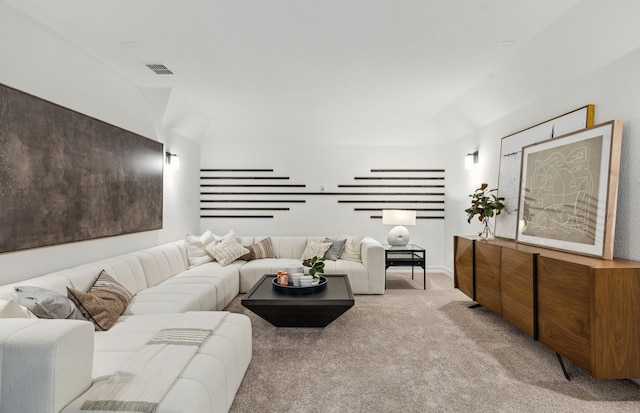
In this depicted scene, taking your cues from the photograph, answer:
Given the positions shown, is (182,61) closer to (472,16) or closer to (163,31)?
(163,31)

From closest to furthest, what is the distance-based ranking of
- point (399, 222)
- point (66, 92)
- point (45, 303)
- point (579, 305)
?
point (45, 303) < point (579, 305) < point (66, 92) < point (399, 222)

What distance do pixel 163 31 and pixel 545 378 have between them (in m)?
3.92

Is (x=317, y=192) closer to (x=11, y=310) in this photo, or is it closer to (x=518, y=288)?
(x=518, y=288)

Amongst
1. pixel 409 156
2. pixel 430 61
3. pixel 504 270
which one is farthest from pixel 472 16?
pixel 409 156

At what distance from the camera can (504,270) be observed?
10.4 ft

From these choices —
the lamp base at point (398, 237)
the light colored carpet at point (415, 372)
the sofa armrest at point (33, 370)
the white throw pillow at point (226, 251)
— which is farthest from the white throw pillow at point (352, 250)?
the sofa armrest at point (33, 370)

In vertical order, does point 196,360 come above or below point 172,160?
below

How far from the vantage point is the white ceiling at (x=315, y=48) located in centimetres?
243

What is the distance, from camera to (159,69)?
3537 millimetres

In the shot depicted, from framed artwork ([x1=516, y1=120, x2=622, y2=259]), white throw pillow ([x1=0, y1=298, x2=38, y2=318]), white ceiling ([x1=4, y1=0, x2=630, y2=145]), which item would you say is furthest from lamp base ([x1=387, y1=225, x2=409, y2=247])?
white throw pillow ([x1=0, y1=298, x2=38, y2=318])

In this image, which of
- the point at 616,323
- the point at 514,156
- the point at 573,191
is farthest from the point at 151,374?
the point at 514,156

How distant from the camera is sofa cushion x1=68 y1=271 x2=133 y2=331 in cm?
229

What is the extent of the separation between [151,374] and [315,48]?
108 inches

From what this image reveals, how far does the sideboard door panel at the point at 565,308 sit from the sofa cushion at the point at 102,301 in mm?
3161
